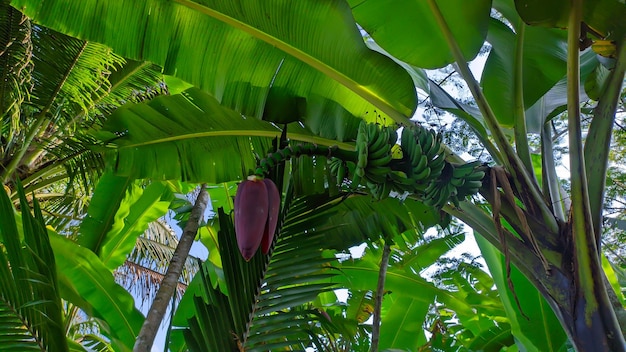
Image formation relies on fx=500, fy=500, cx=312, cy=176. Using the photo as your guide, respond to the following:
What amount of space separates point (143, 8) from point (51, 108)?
1.75 metres

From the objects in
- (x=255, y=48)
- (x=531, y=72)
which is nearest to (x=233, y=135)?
(x=255, y=48)

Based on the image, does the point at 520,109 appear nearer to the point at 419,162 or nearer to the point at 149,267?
the point at 419,162

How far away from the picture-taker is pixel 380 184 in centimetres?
115

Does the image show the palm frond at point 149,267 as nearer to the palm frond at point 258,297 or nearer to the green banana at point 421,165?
the palm frond at point 258,297

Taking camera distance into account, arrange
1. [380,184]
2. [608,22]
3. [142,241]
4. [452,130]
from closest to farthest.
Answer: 1. [380,184]
2. [608,22]
3. [452,130]
4. [142,241]

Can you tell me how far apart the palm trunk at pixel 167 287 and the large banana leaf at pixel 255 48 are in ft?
2.12

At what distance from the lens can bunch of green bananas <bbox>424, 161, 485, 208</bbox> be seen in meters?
1.11

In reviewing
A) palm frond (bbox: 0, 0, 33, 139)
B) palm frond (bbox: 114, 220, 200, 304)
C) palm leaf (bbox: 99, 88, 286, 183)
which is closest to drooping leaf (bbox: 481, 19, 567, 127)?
palm leaf (bbox: 99, 88, 286, 183)

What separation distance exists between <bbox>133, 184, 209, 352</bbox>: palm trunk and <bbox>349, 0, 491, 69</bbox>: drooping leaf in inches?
37.3

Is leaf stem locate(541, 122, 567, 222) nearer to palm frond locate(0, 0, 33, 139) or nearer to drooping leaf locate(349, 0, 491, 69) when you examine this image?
drooping leaf locate(349, 0, 491, 69)

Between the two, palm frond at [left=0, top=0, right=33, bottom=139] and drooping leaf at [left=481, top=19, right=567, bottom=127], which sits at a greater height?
palm frond at [left=0, top=0, right=33, bottom=139]

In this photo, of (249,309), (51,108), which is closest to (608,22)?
(249,309)

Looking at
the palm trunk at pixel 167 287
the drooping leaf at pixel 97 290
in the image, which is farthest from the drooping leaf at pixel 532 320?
the drooping leaf at pixel 97 290

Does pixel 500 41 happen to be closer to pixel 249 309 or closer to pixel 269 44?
pixel 269 44
